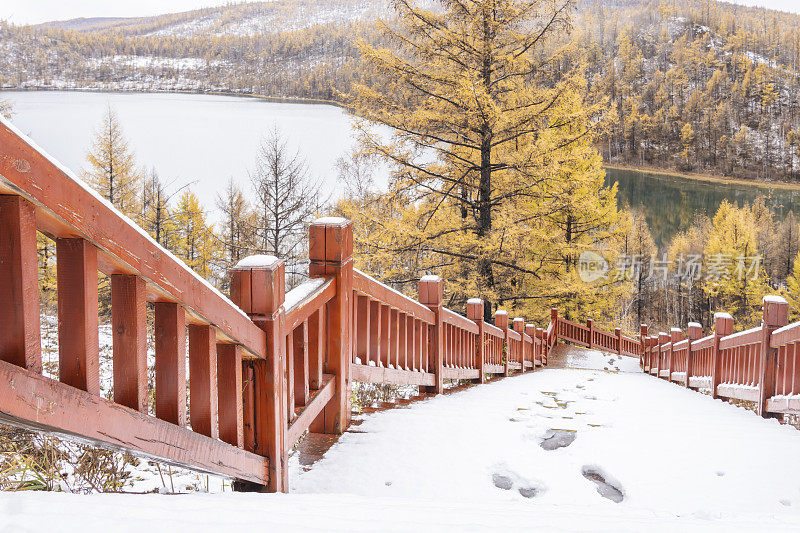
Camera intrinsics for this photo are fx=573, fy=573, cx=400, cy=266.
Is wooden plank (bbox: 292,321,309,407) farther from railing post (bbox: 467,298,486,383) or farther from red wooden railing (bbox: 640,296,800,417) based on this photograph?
railing post (bbox: 467,298,486,383)

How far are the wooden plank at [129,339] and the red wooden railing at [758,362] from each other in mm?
4712

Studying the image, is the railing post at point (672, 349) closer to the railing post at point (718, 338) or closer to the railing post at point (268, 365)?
the railing post at point (718, 338)

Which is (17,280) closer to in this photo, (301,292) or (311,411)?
(301,292)

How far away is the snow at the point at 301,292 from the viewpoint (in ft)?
8.62

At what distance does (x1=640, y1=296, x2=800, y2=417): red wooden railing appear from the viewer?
188 inches

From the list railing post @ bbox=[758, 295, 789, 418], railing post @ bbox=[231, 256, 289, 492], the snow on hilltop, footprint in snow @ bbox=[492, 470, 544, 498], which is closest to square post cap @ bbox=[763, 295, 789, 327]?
railing post @ bbox=[758, 295, 789, 418]

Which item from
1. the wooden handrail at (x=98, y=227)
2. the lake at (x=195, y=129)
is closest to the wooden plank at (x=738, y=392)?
the wooden handrail at (x=98, y=227)

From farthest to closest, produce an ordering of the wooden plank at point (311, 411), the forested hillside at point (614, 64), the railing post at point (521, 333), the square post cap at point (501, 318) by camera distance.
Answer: the forested hillside at point (614, 64)
the railing post at point (521, 333)
the square post cap at point (501, 318)
the wooden plank at point (311, 411)

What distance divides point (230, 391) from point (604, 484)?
2.06m

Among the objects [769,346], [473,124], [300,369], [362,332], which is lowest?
[769,346]

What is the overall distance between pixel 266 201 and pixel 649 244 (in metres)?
27.6

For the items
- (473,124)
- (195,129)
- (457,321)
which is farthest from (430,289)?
(195,129)

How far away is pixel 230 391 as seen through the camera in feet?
7.05

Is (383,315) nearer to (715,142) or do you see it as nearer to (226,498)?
(226,498)
